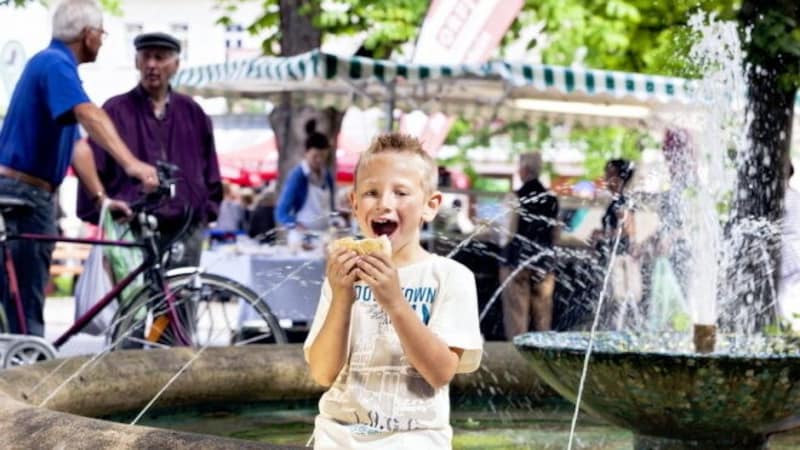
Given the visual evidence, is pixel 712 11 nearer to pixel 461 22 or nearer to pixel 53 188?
pixel 461 22

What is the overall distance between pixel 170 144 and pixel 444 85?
23.2 ft

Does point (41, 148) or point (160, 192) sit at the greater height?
point (41, 148)

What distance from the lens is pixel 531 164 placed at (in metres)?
13.2

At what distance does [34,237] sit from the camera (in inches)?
300

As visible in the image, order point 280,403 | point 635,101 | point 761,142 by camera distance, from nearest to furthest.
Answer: point 280,403 < point 761,142 < point 635,101

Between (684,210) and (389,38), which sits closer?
(684,210)

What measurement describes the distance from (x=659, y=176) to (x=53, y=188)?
555 centimetres

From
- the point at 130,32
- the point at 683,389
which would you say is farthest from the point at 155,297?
the point at 130,32

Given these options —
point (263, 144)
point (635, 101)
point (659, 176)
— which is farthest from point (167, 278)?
point (263, 144)

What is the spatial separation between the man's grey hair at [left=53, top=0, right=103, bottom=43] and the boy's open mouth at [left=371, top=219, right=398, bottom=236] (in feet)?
16.2

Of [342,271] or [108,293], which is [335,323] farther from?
[108,293]

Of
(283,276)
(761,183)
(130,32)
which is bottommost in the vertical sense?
(283,276)

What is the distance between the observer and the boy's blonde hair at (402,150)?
328 cm

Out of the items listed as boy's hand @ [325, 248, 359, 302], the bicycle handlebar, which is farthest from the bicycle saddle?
boy's hand @ [325, 248, 359, 302]
